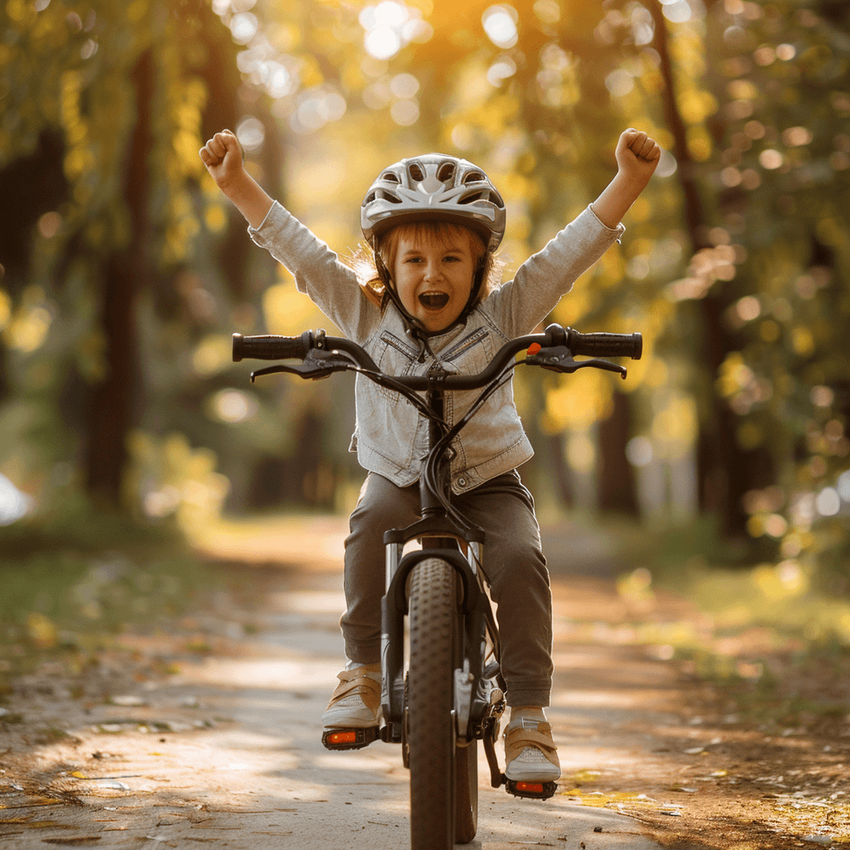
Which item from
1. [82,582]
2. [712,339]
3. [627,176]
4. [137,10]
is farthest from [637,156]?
[712,339]

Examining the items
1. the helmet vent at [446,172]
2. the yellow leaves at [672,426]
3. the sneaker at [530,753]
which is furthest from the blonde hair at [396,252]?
the yellow leaves at [672,426]

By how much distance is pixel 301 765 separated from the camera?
182 inches

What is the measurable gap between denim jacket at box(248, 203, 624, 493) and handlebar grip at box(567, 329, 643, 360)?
1.45 ft

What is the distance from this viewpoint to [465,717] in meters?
2.96

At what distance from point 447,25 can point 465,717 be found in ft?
25.2

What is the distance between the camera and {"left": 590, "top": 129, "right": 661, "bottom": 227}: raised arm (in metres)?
3.62

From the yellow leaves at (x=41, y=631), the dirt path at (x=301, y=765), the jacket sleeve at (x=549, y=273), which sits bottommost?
the dirt path at (x=301, y=765)

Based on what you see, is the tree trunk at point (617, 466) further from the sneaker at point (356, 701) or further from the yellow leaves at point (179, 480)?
the sneaker at point (356, 701)

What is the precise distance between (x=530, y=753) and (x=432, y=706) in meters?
0.60

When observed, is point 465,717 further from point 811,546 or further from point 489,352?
point 811,546

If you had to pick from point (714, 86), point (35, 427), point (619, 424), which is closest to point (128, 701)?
point (714, 86)

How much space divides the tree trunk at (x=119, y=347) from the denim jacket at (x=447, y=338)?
33.3ft

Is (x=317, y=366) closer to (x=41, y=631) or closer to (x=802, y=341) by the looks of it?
(x=41, y=631)

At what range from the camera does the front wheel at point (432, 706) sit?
284cm
